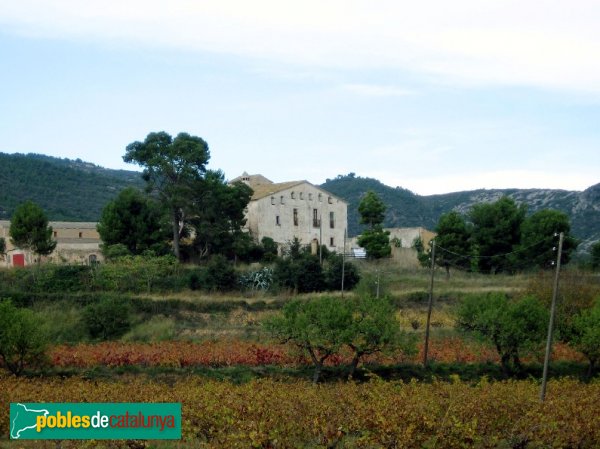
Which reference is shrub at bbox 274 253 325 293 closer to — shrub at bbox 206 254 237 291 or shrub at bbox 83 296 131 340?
shrub at bbox 206 254 237 291

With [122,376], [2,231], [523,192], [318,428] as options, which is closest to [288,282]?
[122,376]

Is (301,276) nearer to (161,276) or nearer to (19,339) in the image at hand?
(161,276)

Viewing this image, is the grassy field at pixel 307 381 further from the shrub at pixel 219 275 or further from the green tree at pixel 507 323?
the shrub at pixel 219 275

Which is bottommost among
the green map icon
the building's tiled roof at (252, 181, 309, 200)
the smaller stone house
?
the green map icon

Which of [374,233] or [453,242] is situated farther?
[374,233]

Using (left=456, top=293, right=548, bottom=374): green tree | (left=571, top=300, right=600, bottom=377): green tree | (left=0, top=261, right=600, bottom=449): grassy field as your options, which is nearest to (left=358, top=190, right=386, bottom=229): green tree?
(left=0, top=261, right=600, bottom=449): grassy field

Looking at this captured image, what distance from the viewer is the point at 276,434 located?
43.7 feet

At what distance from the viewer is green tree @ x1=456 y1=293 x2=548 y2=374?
30.9 meters

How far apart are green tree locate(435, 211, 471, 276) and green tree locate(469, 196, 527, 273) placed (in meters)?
1.02

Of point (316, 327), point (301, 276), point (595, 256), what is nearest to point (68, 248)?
point (301, 276)

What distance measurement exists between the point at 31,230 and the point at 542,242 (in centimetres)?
3525

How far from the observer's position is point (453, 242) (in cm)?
5647

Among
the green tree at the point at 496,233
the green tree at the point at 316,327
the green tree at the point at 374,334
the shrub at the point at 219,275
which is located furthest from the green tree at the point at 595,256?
the green tree at the point at 316,327

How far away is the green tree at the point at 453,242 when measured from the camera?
56.2 metres
